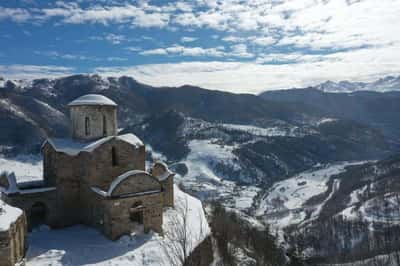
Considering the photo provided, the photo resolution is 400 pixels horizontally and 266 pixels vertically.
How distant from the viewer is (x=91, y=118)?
Result: 30.7 metres

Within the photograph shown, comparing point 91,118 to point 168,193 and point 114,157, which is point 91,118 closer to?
point 114,157

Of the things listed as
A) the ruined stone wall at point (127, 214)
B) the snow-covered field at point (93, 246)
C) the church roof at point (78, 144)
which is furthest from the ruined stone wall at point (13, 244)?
the church roof at point (78, 144)

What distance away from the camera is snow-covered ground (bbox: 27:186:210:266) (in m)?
22.8

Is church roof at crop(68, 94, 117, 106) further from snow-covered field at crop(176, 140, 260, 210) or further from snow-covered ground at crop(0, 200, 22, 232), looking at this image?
snow-covered field at crop(176, 140, 260, 210)

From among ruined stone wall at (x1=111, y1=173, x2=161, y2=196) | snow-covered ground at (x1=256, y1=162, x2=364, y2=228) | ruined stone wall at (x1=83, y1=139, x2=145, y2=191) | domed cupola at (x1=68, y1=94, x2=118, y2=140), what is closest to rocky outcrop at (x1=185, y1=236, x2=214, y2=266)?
ruined stone wall at (x1=111, y1=173, x2=161, y2=196)

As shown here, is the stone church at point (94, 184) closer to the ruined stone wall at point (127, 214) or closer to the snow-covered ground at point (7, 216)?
the ruined stone wall at point (127, 214)

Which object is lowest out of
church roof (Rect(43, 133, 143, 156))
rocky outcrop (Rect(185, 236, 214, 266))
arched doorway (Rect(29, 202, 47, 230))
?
rocky outcrop (Rect(185, 236, 214, 266))

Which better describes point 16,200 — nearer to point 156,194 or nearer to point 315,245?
point 156,194

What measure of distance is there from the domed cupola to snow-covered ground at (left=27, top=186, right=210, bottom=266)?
7618 millimetres

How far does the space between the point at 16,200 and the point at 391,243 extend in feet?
287

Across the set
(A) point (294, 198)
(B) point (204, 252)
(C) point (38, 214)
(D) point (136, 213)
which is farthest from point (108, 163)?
(A) point (294, 198)

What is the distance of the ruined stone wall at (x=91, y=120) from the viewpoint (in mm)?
30719

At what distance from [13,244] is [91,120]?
1292cm

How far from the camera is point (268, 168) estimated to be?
199 meters
